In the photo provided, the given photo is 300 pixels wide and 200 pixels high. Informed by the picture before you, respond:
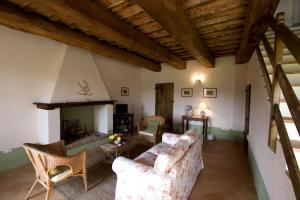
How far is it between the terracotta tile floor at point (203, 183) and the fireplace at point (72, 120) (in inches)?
30.1

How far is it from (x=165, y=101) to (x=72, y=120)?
3.34 m

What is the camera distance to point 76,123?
14.1ft

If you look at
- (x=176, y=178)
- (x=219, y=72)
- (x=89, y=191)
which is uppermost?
(x=219, y=72)

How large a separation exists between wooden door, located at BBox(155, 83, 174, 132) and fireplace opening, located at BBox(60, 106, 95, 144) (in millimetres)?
2614

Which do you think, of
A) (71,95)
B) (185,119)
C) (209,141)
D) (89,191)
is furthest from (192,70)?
(89,191)

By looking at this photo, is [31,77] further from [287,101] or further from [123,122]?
[287,101]

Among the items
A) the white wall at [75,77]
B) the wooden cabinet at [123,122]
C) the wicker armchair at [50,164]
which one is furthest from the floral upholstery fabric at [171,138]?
the wooden cabinet at [123,122]

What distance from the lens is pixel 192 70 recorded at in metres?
5.53

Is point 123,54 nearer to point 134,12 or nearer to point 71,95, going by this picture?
Result: point 71,95

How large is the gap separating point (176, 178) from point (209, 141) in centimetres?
345

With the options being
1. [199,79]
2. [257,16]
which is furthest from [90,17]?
[199,79]

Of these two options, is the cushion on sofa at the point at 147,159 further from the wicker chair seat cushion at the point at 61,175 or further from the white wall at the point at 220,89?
the white wall at the point at 220,89

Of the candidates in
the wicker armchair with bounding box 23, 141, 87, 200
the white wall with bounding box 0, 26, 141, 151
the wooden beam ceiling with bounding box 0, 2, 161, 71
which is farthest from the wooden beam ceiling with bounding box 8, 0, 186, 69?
the wicker armchair with bounding box 23, 141, 87, 200

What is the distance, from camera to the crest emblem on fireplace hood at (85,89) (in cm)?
391
